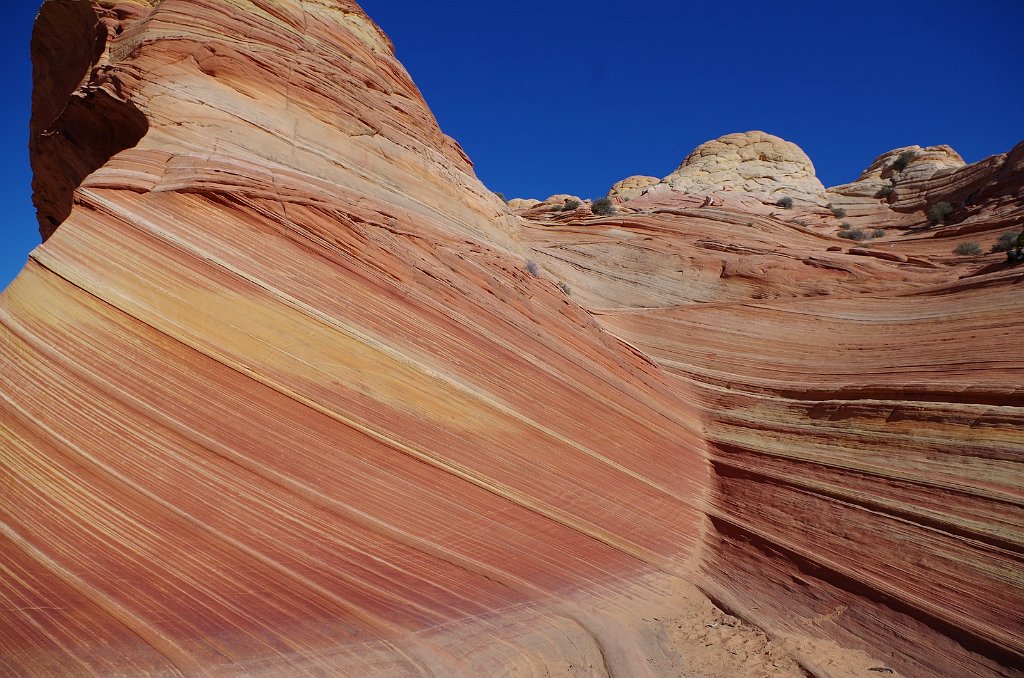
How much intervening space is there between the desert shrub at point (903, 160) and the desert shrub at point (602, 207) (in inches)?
634

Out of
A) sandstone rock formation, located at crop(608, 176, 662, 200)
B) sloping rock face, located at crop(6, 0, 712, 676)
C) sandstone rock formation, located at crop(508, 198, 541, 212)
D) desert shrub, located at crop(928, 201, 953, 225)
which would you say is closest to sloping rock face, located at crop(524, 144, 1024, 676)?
sloping rock face, located at crop(6, 0, 712, 676)

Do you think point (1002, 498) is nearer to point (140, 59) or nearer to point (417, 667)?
point (417, 667)

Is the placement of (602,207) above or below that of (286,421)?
above

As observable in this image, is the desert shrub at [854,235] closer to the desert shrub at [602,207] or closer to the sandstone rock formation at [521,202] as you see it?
the desert shrub at [602,207]

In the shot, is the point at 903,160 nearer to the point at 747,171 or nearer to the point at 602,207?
the point at 747,171

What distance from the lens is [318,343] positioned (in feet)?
17.2

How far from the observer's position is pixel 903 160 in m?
24.1

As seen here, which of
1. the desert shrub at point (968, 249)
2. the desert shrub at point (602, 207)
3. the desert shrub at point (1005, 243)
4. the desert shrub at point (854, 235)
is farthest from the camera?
the desert shrub at point (602, 207)

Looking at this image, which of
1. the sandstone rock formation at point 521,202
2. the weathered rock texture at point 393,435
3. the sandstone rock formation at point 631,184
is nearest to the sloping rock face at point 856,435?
the weathered rock texture at point 393,435

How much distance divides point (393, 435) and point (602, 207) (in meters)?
13.7

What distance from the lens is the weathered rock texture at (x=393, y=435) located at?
4188 millimetres

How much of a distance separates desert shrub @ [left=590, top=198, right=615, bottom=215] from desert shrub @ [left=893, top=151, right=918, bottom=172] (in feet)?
52.8

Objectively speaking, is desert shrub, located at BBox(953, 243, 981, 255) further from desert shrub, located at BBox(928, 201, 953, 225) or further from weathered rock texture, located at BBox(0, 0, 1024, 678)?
desert shrub, located at BBox(928, 201, 953, 225)

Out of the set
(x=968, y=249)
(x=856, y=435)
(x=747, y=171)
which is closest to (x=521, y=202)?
(x=747, y=171)
